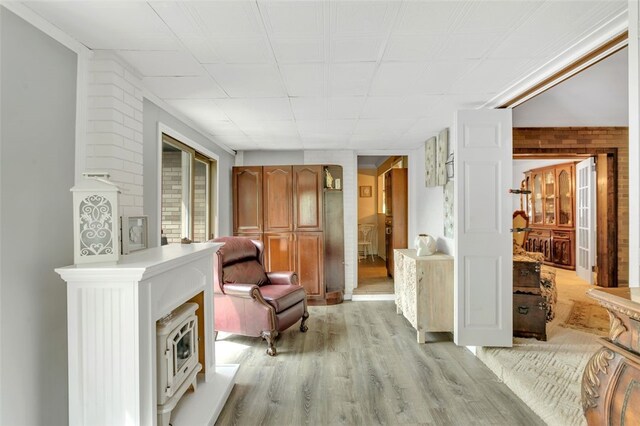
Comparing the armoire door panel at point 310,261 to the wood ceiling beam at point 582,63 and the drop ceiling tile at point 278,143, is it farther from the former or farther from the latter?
the wood ceiling beam at point 582,63

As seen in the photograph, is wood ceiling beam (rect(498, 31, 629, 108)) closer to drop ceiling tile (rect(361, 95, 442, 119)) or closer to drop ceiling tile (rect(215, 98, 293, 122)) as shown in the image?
drop ceiling tile (rect(361, 95, 442, 119))

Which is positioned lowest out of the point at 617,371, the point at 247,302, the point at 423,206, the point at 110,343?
the point at 247,302

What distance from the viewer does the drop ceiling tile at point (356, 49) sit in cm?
182

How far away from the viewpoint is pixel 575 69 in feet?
7.07

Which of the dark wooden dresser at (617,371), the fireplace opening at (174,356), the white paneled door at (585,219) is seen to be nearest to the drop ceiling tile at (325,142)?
the fireplace opening at (174,356)

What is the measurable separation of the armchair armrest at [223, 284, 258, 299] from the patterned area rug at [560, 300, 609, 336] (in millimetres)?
3363

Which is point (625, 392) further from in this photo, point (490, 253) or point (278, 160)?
point (278, 160)

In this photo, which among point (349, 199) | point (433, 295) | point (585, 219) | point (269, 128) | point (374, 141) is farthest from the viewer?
point (585, 219)

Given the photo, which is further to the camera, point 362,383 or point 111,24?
point 362,383

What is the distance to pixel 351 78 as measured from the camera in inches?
91.5

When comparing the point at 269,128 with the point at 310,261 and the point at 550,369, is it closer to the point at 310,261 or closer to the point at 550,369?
the point at 310,261

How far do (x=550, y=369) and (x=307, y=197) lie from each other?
3324mm

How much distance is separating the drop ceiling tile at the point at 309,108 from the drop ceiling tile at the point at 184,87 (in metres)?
0.63

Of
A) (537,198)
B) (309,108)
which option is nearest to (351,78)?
(309,108)
